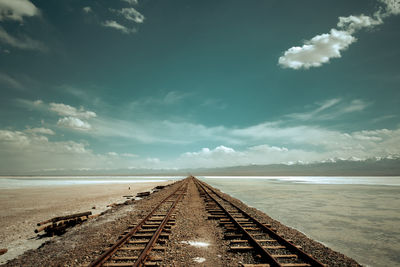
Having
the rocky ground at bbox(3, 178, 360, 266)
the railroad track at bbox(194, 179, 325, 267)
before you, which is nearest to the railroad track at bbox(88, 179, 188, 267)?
the rocky ground at bbox(3, 178, 360, 266)

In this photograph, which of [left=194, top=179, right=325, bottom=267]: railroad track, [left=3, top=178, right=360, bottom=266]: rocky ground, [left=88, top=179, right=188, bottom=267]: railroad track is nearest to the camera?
[left=88, top=179, right=188, bottom=267]: railroad track

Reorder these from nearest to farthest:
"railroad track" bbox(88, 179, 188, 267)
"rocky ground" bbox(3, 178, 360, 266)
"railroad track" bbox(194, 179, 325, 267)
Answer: "railroad track" bbox(88, 179, 188, 267) < "railroad track" bbox(194, 179, 325, 267) < "rocky ground" bbox(3, 178, 360, 266)

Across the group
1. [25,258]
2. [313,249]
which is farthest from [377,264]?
[25,258]

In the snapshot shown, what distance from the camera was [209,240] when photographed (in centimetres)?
784

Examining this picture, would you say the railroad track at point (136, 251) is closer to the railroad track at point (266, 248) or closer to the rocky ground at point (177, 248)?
the rocky ground at point (177, 248)

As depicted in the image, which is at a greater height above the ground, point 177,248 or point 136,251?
point 136,251

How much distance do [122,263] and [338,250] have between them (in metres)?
7.22

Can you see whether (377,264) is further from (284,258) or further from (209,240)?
(209,240)

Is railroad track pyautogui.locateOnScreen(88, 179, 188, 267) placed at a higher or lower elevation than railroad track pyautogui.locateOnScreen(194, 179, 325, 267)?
higher

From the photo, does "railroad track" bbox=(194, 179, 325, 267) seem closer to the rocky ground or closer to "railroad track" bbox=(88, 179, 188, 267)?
the rocky ground

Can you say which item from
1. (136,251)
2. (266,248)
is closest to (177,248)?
(136,251)

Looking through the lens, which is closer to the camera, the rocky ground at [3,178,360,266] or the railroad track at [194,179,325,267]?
the railroad track at [194,179,325,267]

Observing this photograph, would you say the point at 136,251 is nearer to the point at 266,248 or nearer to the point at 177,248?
the point at 177,248

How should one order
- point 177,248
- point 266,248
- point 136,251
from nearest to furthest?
point 136,251 → point 266,248 → point 177,248
